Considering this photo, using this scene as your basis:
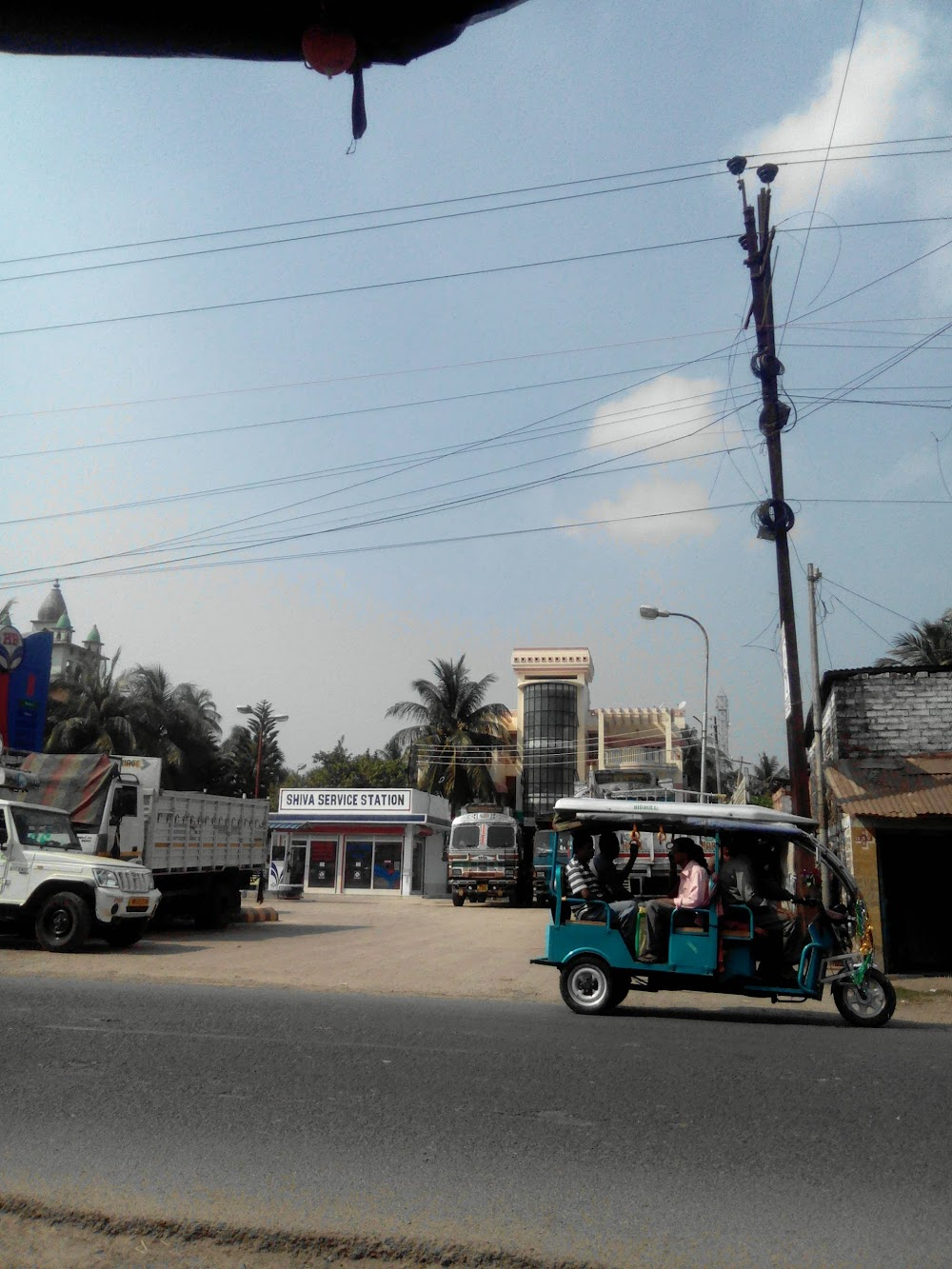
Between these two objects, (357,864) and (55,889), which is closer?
(55,889)

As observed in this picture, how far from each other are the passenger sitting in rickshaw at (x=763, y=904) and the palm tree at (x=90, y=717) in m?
42.0

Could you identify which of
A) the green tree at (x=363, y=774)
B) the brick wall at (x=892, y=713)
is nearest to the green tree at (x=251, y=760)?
the green tree at (x=363, y=774)

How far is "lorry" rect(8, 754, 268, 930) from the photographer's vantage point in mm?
18281

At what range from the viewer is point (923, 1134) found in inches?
225

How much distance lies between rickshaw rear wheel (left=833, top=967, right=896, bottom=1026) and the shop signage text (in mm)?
30886

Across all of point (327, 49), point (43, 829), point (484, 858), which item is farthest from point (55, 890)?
point (484, 858)

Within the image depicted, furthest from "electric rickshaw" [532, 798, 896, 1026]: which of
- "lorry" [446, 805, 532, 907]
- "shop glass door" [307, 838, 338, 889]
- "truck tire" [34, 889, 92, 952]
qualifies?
"shop glass door" [307, 838, 338, 889]

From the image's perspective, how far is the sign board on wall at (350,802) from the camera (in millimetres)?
40625

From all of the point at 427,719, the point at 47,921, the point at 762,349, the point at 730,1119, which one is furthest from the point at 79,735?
the point at 730,1119

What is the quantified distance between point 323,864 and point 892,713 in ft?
95.7

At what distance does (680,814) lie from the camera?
10750mm

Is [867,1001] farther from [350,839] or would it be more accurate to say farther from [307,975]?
[350,839]

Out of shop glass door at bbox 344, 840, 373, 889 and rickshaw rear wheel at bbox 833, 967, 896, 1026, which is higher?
shop glass door at bbox 344, 840, 373, 889

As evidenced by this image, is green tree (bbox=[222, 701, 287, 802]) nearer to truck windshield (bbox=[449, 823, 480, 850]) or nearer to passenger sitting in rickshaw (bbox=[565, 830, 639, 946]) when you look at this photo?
truck windshield (bbox=[449, 823, 480, 850])
